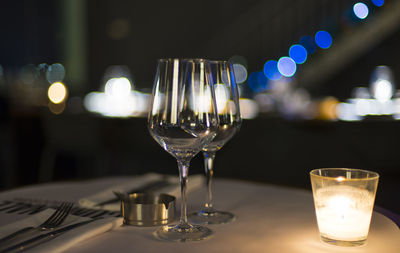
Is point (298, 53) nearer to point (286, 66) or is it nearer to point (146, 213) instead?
point (286, 66)

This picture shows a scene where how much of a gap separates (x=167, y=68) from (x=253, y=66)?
712cm

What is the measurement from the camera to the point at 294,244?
0.74 metres

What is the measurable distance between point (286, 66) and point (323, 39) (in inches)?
26.7

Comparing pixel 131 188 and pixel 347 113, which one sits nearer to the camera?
pixel 131 188

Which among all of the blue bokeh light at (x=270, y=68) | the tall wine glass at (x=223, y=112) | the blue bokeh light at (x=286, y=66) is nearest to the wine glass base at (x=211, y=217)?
the tall wine glass at (x=223, y=112)

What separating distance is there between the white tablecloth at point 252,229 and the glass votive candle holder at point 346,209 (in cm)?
2

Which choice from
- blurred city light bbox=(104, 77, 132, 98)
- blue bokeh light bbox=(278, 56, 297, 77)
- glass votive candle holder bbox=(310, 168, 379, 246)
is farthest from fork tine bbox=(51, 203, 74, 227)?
blue bokeh light bbox=(278, 56, 297, 77)

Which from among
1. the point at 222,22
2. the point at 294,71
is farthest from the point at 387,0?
the point at 222,22

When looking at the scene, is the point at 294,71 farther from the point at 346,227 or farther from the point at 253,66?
the point at 346,227

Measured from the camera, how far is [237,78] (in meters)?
5.63

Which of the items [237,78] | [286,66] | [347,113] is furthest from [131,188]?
[286,66]

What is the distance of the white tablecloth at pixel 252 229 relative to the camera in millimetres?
716

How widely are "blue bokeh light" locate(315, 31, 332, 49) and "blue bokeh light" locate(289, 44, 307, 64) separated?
9.7 inches

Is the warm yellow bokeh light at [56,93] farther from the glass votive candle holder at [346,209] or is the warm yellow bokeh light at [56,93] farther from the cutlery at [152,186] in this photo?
the glass votive candle holder at [346,209]
